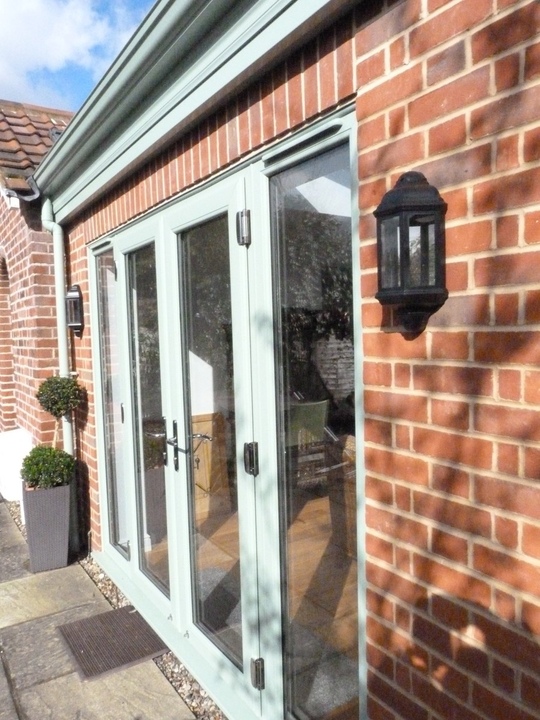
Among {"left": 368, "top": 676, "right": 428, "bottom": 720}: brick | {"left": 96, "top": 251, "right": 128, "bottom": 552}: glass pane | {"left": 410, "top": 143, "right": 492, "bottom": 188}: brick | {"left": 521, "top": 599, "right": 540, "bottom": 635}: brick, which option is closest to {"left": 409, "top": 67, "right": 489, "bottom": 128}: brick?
{"left": 410, "top": 143, "right": 492, "bottom": 188}: brick

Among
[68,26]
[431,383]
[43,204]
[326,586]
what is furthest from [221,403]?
[68,26]

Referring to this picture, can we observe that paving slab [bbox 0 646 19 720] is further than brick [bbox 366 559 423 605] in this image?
Yes

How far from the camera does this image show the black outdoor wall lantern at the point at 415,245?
143 cm

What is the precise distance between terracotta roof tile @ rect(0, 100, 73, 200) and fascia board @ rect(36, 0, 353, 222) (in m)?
0.56

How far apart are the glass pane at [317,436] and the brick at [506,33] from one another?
603mm

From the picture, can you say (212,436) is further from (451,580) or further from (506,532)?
(506,532)

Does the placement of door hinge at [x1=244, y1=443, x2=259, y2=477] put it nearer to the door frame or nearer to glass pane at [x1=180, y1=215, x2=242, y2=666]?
the door frame

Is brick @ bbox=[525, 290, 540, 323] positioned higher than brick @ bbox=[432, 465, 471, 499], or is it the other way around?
brick @ bbox=[525, 290, 540, 323]

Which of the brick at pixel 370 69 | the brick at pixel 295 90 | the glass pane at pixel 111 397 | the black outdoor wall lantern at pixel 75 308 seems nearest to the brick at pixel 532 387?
the brick at pixel 370 69

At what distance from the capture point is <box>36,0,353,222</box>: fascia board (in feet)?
6.26

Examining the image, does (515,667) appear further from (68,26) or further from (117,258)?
(68,26)

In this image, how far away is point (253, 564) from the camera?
8.14 feet

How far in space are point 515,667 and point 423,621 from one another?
28cm

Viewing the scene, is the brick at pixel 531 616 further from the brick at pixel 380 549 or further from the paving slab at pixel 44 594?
the paving slab at pixel 44 594
